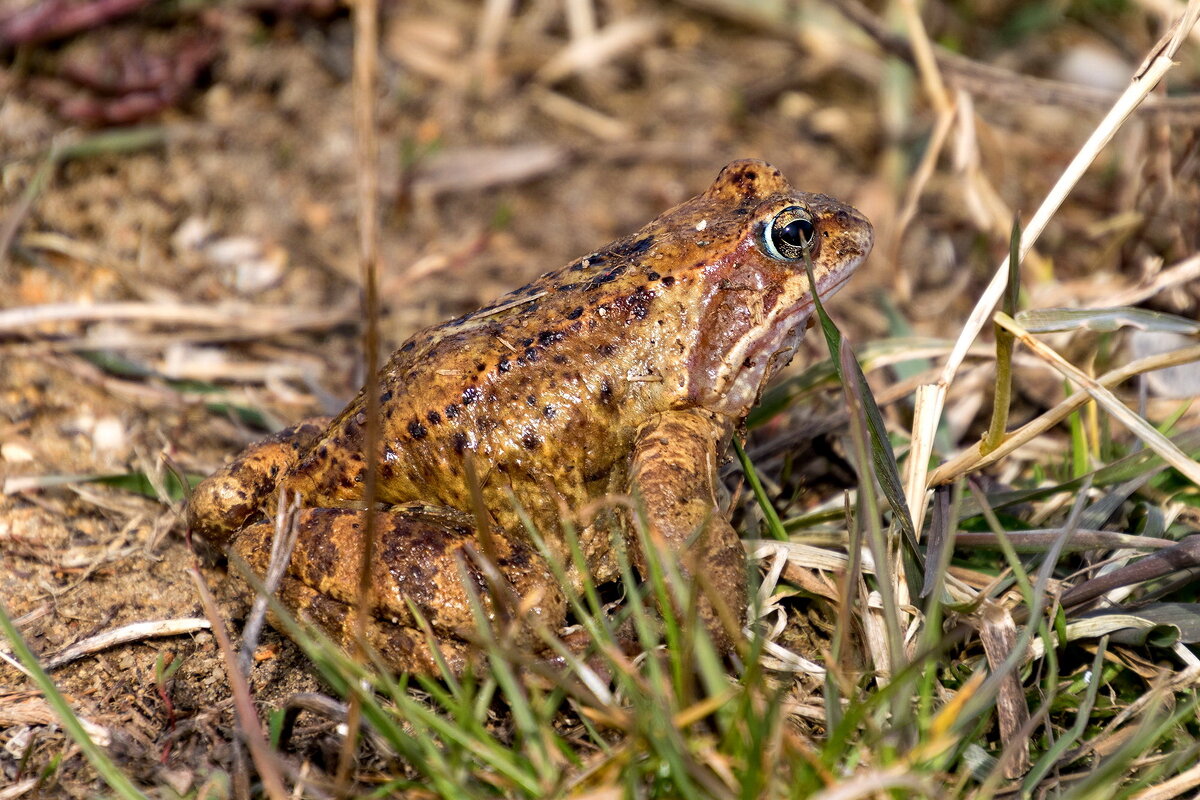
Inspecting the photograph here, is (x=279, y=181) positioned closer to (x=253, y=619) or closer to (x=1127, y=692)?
(x=253, y=619)

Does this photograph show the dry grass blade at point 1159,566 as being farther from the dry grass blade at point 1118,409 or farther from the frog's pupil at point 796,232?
the frog's pupil at point 796,232

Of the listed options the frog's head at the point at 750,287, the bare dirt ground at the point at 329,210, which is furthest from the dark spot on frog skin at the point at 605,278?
the bare dirt ground at the point at 329,210

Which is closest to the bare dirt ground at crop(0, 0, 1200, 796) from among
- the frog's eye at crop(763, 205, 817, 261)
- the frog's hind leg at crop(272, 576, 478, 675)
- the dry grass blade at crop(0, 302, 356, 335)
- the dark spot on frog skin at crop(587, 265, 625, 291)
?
the dry grass blade at crop(0, 302, 356, 335)

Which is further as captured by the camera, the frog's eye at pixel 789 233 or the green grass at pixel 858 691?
the frog's eye at pixel 789 233

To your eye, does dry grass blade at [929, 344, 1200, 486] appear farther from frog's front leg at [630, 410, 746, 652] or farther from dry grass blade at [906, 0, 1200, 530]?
frog's front leg at [630, 410, 746, 652]

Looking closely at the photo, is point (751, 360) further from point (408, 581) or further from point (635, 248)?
point (408, 581)

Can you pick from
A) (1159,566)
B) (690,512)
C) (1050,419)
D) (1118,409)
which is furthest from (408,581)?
(1159,566)

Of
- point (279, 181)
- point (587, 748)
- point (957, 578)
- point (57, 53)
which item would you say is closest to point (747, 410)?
point (957, 578)
